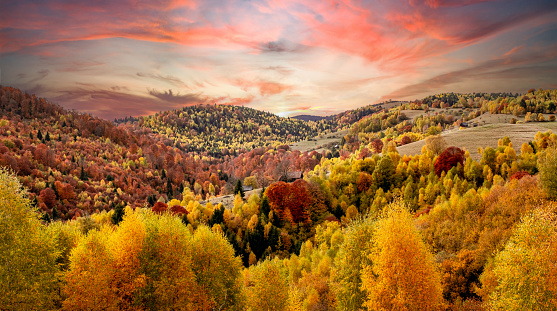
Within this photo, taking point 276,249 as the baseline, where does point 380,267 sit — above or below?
above

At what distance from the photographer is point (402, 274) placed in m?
26.9

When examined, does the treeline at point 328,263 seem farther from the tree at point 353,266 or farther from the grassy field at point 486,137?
the grassy field at point 486,137

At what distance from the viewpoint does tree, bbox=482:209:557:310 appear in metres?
22.2

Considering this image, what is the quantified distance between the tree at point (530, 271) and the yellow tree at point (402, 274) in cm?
539

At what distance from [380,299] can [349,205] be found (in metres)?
72.2

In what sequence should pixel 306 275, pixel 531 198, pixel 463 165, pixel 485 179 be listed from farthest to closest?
pixel 463 165 → pixel 485 179 → pixel 306 275 → pixel 531 198

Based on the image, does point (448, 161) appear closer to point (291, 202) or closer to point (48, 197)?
point (291, 202)

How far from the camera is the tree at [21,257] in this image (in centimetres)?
2572

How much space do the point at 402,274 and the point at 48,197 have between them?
177351 mm

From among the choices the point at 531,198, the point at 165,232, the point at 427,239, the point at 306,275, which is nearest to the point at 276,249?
the point at 306,275

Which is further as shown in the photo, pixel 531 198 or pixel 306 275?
pixel 306 275

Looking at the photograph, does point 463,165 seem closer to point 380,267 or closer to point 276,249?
point 276,249

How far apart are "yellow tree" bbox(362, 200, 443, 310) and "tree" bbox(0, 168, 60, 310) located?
33243 mm

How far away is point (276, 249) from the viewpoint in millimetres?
85000
